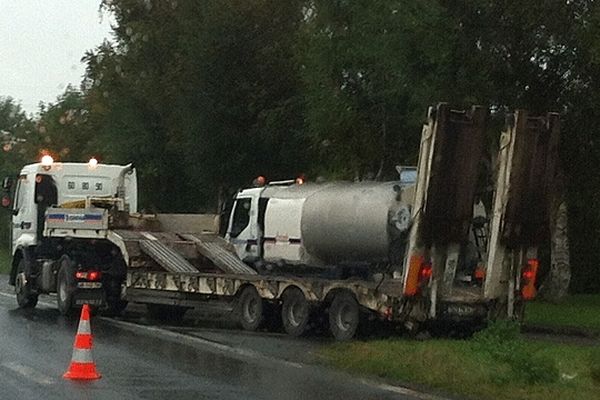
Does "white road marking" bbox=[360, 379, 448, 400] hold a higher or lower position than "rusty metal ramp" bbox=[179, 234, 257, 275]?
lower

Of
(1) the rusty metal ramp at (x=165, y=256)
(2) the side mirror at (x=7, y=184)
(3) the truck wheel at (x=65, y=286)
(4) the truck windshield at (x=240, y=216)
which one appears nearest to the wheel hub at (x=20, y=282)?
(3) the truck wheel at (x=65, y=286)

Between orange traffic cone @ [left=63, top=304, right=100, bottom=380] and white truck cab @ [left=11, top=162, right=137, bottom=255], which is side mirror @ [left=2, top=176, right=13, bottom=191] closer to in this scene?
white truck cab @ [left=11, top=162, right=137, bottom=255]

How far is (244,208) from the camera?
24500 millimetres

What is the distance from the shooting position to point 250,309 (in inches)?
889

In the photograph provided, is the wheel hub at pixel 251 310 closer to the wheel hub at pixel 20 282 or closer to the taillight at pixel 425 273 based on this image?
the taillight at pixel 425 273

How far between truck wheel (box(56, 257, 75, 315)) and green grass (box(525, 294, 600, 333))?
9.05 m

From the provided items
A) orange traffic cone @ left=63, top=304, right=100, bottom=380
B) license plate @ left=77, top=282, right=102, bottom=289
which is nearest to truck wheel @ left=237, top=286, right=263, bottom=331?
license plate @ left=77, top=282, right=102, bottom=289

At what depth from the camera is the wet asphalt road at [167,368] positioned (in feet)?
43.5

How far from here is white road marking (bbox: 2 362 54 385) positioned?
14031mm

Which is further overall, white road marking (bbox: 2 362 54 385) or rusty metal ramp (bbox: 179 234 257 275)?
rusty metal ramp (bbox: 179 234 257 275)

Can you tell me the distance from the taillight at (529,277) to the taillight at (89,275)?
30.5 feet

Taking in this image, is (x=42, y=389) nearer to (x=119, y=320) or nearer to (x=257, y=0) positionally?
(x=119, y=320)

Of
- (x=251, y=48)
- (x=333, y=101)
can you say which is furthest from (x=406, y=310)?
(x=251, y=48)

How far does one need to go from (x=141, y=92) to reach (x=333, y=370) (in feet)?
81.0
